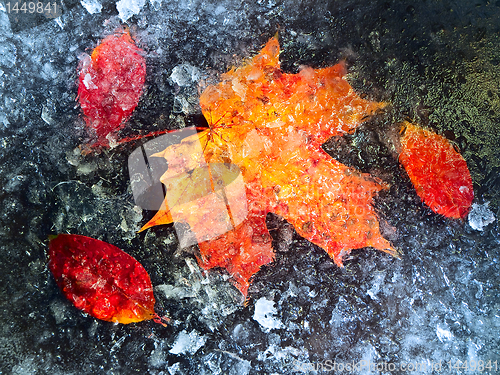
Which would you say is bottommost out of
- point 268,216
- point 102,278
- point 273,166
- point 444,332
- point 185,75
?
point 444,332

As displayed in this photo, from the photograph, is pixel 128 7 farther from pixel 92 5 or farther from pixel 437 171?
pixel 437 171

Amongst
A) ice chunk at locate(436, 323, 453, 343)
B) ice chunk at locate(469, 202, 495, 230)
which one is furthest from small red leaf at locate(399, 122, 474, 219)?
ice chunk at locate(436, 323, 453, 343)

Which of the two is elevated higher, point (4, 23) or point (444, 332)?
point (4, 23)

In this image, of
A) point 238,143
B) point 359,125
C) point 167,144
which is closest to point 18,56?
point 167,144

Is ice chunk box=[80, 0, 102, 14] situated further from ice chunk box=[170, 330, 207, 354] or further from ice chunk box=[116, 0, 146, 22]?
ice chunk box=[170, 330, 207, 354]

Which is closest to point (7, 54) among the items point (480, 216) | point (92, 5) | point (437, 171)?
point (92, 5)

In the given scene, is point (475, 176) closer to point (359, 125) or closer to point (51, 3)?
point (359, 125)

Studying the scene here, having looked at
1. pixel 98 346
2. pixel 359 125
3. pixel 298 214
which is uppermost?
pixel 359 125
